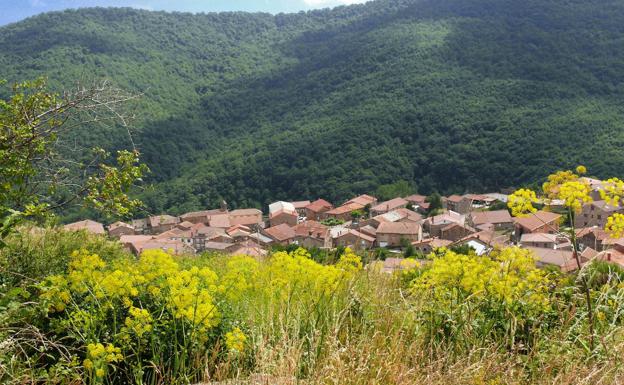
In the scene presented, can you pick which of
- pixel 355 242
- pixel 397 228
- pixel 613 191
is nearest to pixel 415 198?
pixel 397 228

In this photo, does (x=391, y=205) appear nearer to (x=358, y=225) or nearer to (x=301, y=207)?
(x=358, y=225)

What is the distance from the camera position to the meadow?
2119mm

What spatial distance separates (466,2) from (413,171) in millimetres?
Answer: 60155

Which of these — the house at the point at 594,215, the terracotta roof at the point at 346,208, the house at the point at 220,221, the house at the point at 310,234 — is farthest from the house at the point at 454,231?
the house at the point at 594,215

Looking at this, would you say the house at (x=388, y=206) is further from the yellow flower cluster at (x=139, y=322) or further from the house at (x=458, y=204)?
the yellow flower cluster at (x=139, y=322)

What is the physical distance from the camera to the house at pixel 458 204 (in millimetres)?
40531

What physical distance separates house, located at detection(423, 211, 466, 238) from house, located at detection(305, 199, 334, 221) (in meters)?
10.8

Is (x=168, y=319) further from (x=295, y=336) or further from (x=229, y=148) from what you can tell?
(x=229, y=148)

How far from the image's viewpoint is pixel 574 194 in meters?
2.58

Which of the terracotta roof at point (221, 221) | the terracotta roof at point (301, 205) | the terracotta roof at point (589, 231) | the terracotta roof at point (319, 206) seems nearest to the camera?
the terracotta roof at point (589, 231)

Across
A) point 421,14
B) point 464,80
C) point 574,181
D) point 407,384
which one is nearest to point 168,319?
point 407,384

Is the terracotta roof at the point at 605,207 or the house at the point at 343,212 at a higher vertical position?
the terracotta roof at the point at 605,207

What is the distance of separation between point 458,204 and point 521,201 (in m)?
40.0

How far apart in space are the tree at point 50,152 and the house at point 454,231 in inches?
1213
